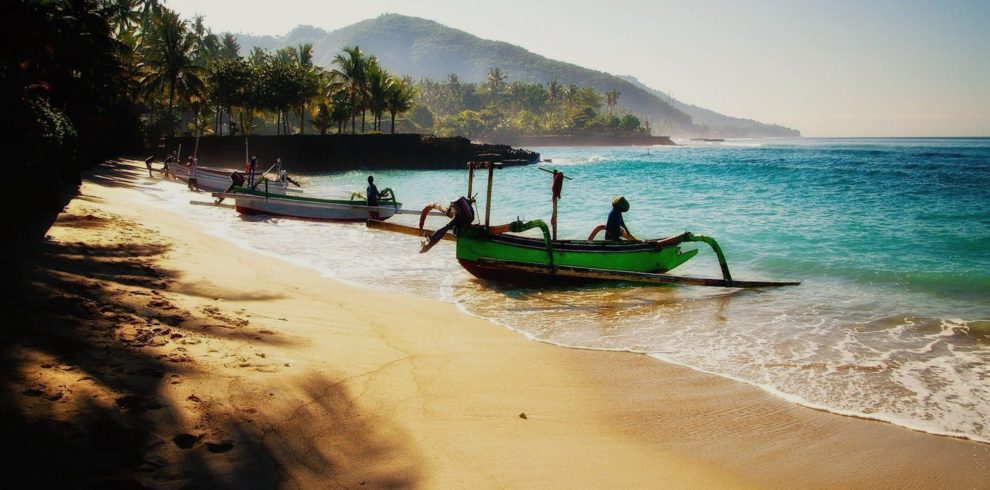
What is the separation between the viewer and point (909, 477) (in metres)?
4.73

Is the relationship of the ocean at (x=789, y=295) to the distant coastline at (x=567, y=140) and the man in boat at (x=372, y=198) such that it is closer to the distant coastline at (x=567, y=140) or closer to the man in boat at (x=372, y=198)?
the man in boat at (x=372, y=198)

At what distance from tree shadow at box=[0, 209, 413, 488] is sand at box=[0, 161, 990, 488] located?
1 centimetres

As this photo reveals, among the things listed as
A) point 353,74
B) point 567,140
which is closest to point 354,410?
point 353,74

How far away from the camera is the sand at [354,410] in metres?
3.66

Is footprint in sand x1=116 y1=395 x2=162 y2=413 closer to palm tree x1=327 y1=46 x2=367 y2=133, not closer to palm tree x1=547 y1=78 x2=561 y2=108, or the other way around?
palm tree x1=327 y1=46 x2=367 y2=133

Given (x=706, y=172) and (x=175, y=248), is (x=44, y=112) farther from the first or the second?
(x=706, y=172)

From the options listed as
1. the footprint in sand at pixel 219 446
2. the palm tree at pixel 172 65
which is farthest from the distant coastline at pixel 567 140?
the footprint in sand at pixel 219 446

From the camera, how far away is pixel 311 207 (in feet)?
66.0

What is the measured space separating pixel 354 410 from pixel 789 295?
9.48 m

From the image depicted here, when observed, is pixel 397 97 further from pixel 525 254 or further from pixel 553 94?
pixel 553 94

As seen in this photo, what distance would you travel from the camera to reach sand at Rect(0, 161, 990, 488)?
3664mm

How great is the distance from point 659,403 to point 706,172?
44131 mm

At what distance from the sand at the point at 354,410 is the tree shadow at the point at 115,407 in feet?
0.05

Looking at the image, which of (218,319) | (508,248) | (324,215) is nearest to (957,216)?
(508,248)
